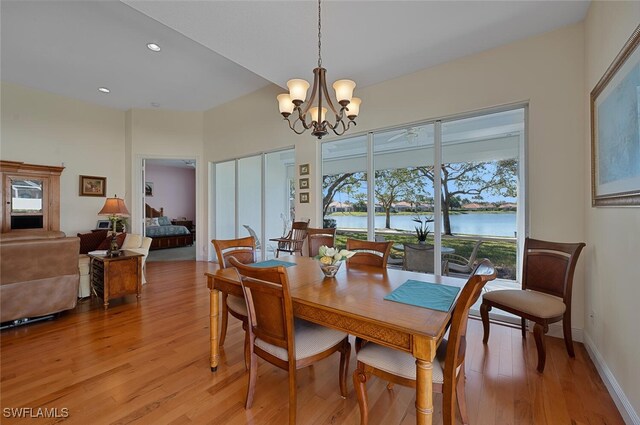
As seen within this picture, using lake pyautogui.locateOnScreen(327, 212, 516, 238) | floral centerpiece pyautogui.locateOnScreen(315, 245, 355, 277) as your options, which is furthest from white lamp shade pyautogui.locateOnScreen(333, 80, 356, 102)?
lake pyautogui.locateOnScreen(327, 212, 516, 238)

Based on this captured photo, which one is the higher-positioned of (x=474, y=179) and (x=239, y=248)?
(x=474, y=179)

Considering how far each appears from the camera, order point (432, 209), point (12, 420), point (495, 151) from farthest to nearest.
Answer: point (432, 209), point (495, 151), point (12, 420)

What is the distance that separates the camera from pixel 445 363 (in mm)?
1248

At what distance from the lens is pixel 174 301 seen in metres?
3.53

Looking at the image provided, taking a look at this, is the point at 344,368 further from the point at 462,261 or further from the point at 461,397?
the point at 462,261

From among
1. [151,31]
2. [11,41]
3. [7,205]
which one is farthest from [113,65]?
[7,205]

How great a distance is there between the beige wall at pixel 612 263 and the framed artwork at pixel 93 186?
763 centimetres

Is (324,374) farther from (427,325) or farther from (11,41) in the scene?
(11,41)

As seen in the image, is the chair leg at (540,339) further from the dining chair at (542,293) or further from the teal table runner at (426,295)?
the teal table runner at (426,295)

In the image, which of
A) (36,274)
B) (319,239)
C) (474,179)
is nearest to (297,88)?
(319,239)

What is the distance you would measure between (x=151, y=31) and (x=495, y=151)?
4387mm

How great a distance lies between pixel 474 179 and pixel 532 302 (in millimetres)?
1594

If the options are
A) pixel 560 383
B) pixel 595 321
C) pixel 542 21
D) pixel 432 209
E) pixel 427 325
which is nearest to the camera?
pixel 427 325

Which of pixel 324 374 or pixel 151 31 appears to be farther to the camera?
pixel 151 31
